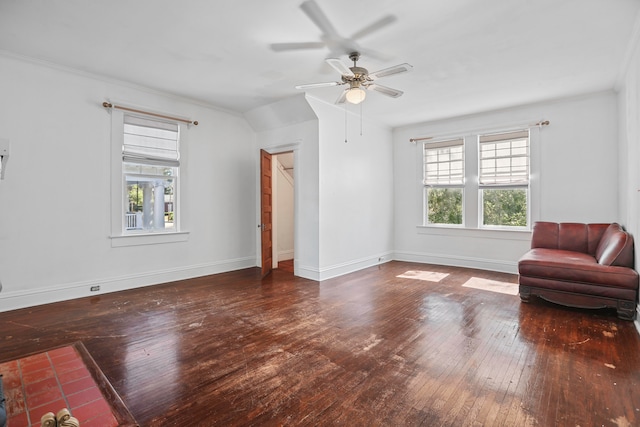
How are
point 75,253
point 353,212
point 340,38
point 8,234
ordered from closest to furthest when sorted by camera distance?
point 340,38 → point 8,234 → point 75,253 → point 353,212

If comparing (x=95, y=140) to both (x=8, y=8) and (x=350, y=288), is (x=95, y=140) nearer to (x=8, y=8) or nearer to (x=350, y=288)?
(x=8, y=8)

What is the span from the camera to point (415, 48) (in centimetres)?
336

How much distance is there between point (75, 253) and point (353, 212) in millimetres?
4121

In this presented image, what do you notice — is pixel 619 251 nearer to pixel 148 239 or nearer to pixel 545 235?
pixel 545 235

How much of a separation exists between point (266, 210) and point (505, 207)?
4201 mm

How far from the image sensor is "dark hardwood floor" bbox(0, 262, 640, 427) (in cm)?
190

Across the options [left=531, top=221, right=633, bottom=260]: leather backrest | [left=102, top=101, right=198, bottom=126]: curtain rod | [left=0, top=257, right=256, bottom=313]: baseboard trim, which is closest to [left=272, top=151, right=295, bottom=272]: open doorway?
[left=0, top=257, right=256, bottom=313]: baseboard trim

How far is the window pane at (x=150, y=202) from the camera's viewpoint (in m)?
4.64

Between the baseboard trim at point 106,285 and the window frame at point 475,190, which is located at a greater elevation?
the window frame at point 475,190

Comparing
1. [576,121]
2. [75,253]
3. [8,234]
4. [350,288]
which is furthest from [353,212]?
[8,234]

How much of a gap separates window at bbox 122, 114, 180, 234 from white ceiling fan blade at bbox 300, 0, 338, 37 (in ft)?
10.1

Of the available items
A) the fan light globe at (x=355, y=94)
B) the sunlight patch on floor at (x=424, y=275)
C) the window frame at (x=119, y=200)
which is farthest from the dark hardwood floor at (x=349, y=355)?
the fan light globe at (x=355, y=94)

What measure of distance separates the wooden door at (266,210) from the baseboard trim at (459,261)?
2.81 metres

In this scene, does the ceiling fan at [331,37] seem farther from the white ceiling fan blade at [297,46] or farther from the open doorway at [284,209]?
the open doorway at [284,209]
